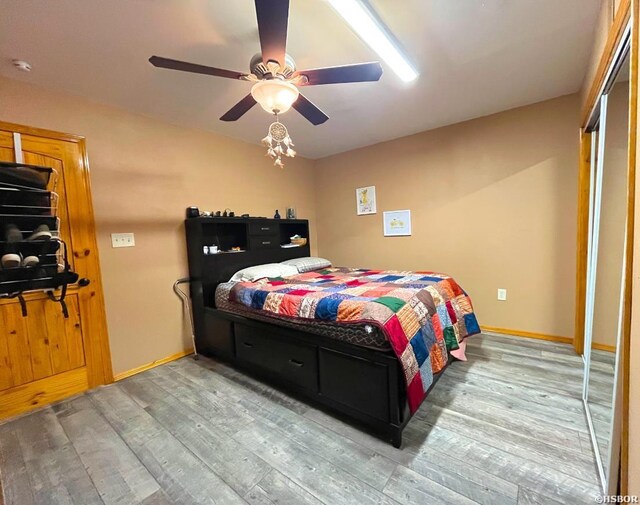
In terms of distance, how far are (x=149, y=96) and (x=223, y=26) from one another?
1.17 m

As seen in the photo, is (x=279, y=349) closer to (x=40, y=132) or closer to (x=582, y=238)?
(x=40, y=132)

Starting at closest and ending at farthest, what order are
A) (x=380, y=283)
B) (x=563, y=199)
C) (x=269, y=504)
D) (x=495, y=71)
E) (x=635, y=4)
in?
(x=635, y=4), (x=269, y=504), (x=495, y=71), (x=380, y=283), (x=563, y=199)

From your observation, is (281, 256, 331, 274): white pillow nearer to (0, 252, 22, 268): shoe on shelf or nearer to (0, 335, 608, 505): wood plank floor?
(0, 335, 608, 505): wood plank floor

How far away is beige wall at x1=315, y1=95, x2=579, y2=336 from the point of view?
276 cm

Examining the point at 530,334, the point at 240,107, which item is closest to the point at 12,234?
the point at 240,107

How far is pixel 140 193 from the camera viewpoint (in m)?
2.64

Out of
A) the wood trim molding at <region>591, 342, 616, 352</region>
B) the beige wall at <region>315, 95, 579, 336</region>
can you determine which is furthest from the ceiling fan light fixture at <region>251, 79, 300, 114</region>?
the beige wall at <region>315, 95, 579, 336</region>

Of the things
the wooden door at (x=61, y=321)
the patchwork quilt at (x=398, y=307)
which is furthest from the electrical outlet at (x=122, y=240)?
the patchwork quilt at (x=398, y=307)

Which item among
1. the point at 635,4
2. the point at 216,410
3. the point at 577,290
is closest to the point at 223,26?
the point at 635,4

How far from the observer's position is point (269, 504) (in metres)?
1.26

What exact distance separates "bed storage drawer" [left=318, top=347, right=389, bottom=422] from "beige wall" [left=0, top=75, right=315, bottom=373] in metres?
1.91

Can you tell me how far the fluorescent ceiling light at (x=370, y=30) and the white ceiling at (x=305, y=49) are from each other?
158mm

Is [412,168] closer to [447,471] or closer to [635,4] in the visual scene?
[635,4]

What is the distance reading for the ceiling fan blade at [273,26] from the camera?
113 cm
